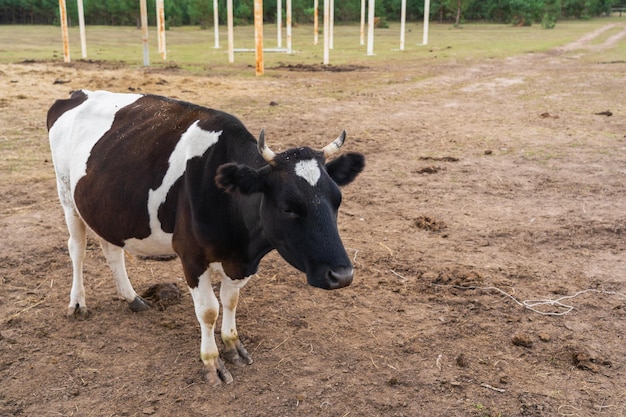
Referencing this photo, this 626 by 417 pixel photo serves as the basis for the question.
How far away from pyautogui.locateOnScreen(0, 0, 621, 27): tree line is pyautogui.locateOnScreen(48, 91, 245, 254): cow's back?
52.4m

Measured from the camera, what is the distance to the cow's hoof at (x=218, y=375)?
4004 mm

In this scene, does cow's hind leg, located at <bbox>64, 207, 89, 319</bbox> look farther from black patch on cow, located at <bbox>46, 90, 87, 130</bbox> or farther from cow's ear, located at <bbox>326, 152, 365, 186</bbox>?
cow's ear, located at <bbox>326, 152, 365, 186</bbox>

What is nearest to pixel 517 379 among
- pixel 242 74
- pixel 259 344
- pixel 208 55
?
pixel 259 344

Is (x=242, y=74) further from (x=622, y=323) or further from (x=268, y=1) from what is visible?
(x=268, y=1)

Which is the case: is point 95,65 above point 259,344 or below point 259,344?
above

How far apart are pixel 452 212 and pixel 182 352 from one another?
13.1 feet

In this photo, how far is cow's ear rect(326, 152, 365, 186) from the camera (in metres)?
3.85

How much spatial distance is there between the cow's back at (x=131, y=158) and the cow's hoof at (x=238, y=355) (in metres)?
0.87

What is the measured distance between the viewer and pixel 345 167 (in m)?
3.88

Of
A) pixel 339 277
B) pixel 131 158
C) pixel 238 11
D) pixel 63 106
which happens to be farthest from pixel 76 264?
pixel 238 11

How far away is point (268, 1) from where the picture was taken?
59.5m

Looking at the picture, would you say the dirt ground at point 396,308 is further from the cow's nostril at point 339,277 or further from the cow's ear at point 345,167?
the cow's ear at point 345,167

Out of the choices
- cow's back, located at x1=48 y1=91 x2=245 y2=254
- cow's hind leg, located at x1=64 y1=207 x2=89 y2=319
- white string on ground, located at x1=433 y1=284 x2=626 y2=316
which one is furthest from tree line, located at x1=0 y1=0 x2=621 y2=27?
cow's hind leg, located at x1=64 y1=207 x2=89 y2=319

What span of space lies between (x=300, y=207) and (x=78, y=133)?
2.23m
